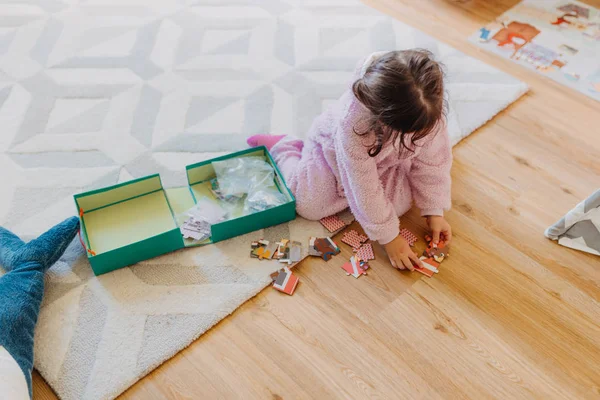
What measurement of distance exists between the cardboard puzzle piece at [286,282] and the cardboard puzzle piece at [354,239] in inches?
6.4

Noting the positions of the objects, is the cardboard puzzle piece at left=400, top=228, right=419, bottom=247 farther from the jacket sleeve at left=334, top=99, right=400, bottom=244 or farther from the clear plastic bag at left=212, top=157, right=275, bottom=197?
the clear plastic bag at left=212, top=157, right=275, bottom=197

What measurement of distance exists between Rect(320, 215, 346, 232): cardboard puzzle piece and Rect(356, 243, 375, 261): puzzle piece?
0.08 m

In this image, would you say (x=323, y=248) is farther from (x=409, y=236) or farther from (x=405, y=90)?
(x=405, y=90)

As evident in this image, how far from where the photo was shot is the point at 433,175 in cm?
130

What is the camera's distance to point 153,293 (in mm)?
1224

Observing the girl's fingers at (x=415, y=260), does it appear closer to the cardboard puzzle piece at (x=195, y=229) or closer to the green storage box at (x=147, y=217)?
the green storage box at (x=147, y=217)

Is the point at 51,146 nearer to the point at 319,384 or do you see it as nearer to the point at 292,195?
the point at 292,195

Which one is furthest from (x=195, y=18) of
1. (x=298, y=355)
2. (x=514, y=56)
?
(x=298, y=355)

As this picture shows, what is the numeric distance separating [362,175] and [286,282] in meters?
0.30

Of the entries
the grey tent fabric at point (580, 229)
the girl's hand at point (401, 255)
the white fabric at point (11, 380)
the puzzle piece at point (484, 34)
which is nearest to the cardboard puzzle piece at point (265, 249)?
the girl's hand at point (401, 255)

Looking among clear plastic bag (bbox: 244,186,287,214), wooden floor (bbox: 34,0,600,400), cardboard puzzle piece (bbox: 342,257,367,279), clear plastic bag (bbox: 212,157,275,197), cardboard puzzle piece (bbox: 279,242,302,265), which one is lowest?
wooden floor (bbox: 34,0,600,400)

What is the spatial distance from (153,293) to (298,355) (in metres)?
0.35

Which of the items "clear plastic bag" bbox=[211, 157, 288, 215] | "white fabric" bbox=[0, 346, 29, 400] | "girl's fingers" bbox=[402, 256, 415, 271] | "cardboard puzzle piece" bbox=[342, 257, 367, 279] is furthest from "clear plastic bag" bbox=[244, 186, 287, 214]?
"white fabric" bbox=[0, 346, 29, 400]

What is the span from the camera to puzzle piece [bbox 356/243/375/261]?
1.30 m
